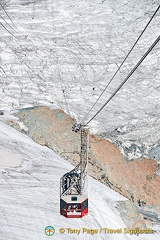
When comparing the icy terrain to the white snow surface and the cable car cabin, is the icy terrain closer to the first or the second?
the white snow surface

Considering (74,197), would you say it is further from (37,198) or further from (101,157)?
(101,157)

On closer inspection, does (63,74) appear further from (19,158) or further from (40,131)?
(19,158)

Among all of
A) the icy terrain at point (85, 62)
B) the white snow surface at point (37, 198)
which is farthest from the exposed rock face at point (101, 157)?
the icy terrain at point (85, 62)

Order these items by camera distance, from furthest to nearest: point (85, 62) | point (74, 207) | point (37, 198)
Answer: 1. point (85, 62)
2. point (37, 198)
3. point (74, 207)

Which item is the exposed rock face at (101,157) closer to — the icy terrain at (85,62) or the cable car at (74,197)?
the icy terrain at (85,62)

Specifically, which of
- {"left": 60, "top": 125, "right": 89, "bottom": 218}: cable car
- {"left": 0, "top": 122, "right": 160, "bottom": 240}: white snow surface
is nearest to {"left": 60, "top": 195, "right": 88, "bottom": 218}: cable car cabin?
{"left": 60, "top": 125, "right": 89, "bottom": 218}: cable car

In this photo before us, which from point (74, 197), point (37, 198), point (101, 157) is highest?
point (74, 197)

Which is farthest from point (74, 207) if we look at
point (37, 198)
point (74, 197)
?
point (37, 198)
